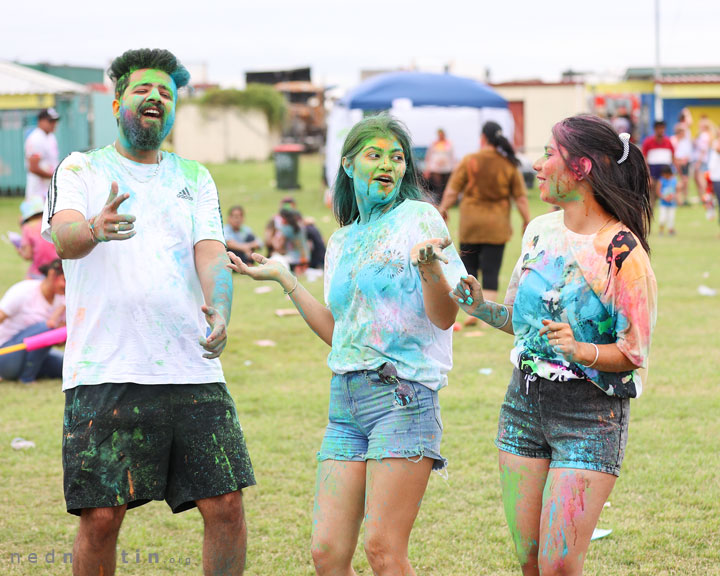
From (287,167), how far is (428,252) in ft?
83.2

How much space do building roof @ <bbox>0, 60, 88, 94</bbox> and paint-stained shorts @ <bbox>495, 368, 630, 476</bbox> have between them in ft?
83.1

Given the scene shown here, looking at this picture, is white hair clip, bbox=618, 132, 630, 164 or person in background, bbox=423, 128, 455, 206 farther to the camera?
person in background, bbox=423, 128, 455, 206

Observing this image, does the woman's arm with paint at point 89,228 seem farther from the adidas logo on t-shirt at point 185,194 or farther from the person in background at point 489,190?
the person in background at point 489,190

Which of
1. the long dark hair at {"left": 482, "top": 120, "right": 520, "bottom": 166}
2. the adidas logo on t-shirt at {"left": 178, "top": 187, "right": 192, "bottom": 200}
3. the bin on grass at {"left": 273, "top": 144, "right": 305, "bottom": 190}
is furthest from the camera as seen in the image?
the bin on grass at {"left": 273, "top": 144, "right": 305, "bottom": 190}

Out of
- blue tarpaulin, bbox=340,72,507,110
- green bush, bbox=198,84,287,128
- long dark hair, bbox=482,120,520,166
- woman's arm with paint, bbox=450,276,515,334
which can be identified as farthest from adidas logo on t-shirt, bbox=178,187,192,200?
green bush, bbox=198,84,287,128

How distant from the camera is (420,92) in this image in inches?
926

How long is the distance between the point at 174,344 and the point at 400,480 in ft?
3.09

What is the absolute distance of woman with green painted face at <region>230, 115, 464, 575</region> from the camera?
3221 millimetres

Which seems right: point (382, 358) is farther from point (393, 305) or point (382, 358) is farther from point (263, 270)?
point (263, 270)

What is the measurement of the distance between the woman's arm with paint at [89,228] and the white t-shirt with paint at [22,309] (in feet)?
16.6

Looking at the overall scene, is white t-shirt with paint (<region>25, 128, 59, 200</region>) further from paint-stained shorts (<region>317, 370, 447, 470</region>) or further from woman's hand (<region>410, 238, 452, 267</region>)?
woman's hand (<region>410, 238, 452, 267</region>)

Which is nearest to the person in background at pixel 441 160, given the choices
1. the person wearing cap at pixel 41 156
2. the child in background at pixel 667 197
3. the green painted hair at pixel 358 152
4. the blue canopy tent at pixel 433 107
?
the blue canopy tent at pixel 433 107

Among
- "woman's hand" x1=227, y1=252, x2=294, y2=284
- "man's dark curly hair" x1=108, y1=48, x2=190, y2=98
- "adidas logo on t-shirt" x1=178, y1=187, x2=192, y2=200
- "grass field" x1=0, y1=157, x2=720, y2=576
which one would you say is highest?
"man's dark curly hair" x1=108, y1=48, x2=190, y2=98

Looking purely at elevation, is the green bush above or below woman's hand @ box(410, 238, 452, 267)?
above
